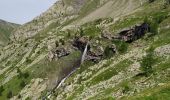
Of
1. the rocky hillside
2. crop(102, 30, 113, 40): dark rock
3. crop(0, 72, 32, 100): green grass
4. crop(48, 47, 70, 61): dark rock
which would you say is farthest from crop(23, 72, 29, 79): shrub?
crop(102, 30, 113, 40): dark rock

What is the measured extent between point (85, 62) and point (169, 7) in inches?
2350

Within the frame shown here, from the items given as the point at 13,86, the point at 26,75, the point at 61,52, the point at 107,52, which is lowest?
the point at 13,86

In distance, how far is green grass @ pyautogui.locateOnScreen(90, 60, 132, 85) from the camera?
110500 millimetres

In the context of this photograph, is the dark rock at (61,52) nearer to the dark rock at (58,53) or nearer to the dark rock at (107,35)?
the dark rock at (58,53)

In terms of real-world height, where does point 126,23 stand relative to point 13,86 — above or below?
above

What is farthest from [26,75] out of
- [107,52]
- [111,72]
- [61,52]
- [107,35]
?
[111,72]

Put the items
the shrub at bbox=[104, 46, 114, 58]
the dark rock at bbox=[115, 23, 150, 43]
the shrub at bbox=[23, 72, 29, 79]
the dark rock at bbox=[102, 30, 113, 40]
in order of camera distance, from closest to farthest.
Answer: the shrub at bbox=[104, 46, 114, 58] < the dark rock at bbox=[115, 23, 150, 43] < the dark rock at bbox=[102, 30, 113, 40] < the shrub at bbox=[23, 72, 29, 79]

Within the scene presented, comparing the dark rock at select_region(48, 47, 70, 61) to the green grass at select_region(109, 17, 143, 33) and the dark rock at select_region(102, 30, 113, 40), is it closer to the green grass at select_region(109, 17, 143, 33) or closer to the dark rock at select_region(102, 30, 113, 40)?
the dark rock at select_region(102, 30, 113, 40)

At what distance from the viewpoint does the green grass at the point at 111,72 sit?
363ft

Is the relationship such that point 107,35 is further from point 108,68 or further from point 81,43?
point 108,68

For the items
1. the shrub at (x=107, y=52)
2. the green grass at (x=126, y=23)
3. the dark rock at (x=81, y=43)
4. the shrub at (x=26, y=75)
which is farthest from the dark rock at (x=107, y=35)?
the shrub at (x=26, y=75)

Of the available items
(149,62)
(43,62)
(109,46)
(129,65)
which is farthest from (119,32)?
(149,62)

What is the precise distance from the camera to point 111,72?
11244 centimetres

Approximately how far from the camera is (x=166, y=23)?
484 ft
